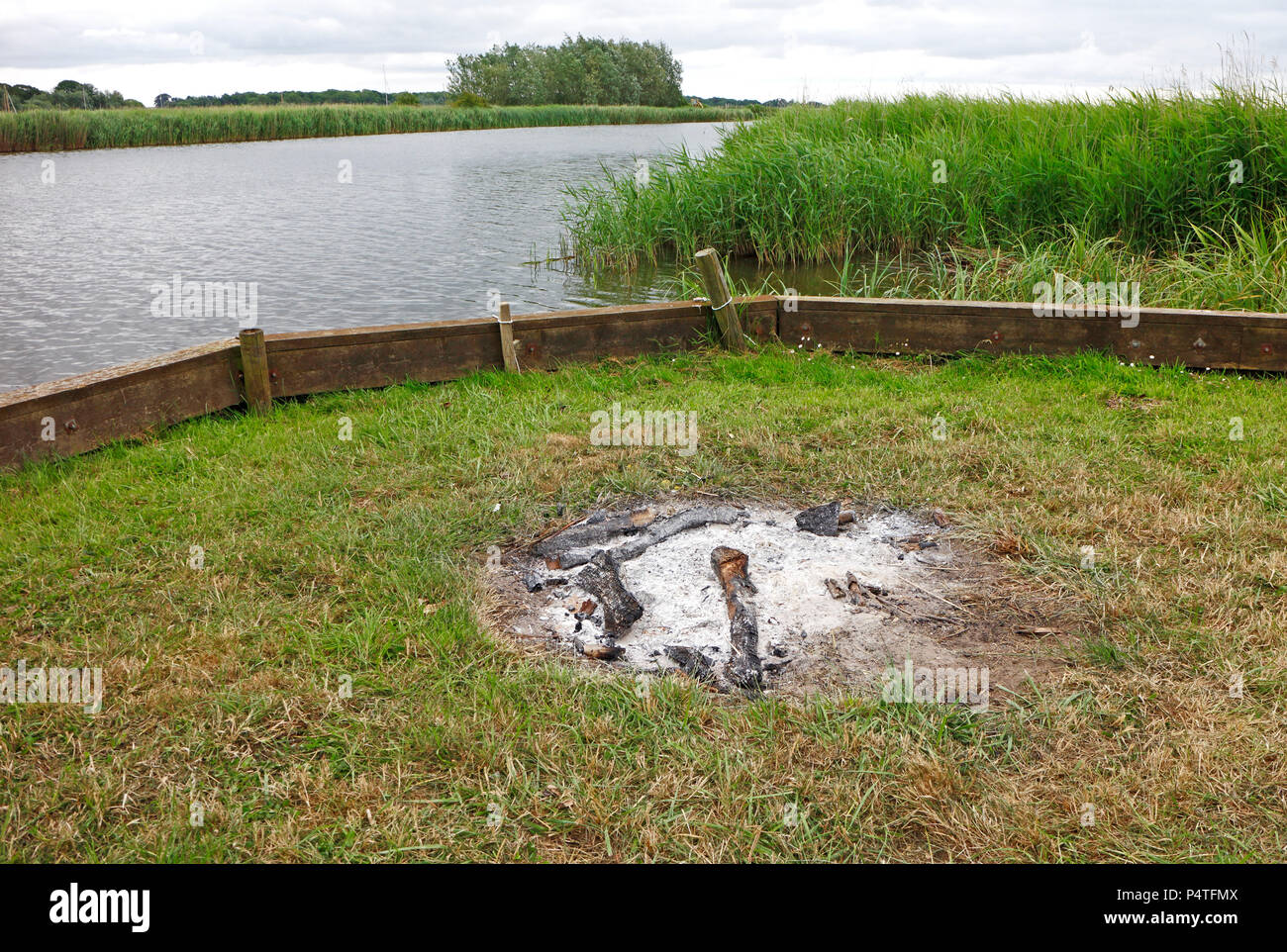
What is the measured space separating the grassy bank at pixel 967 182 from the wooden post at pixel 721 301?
3688 millimetres

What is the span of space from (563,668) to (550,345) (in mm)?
4180

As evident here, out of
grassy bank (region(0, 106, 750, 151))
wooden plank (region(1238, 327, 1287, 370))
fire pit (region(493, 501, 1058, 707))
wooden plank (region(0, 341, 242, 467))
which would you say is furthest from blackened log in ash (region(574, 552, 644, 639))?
grassy bank (region(0, 106, 750, 151))

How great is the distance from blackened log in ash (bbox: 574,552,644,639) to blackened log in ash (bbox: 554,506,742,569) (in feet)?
0.24

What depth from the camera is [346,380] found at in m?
6.80

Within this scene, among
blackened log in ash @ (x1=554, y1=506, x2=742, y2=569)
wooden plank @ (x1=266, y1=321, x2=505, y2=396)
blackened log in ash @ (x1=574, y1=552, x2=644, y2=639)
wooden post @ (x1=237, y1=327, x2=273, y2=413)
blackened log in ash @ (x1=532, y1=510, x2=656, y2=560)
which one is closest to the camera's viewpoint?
blackened log in ash @ (x1=574, y1=552, x2=644, y2=639)

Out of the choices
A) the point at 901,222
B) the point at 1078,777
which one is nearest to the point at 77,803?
the point at 1078,777

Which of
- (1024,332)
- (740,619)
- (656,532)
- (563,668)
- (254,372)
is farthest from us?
(1024,332)

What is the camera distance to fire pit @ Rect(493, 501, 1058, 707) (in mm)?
3594

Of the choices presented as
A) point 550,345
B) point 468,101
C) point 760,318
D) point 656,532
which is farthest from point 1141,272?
point 468,101

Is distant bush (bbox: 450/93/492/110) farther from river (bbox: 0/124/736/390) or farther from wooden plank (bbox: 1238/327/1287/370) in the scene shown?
wooden plank (bbox: 1238/327/1287/370)

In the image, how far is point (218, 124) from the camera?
36.3 metres

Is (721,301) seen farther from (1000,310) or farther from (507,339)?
(1000,310)

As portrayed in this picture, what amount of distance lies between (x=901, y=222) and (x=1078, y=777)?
30.6 feet

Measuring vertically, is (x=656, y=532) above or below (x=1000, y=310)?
below
